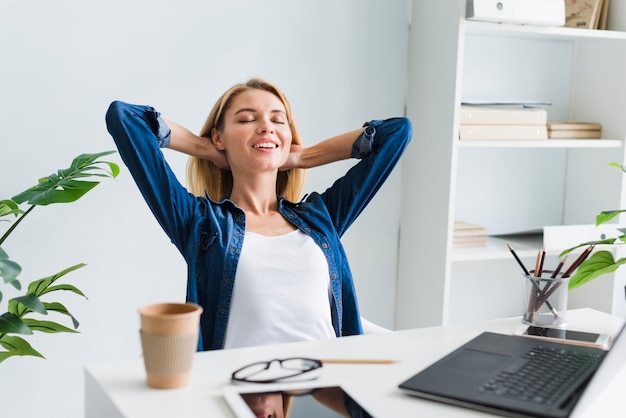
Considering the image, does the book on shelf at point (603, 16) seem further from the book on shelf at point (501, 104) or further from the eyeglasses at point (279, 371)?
the eyeglasses at point (279, 371)

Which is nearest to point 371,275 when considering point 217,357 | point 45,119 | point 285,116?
point 285,116

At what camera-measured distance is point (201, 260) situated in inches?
69.3

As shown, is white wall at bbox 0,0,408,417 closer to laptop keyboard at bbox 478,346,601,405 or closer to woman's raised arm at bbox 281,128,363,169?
woman's raised arm at bbox 281,128,363,169

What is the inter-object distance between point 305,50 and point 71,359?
1275 mm

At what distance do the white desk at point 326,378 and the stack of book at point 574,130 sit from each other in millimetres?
1500

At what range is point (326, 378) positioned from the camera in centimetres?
112

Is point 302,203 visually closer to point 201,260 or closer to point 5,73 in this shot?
point 201,260

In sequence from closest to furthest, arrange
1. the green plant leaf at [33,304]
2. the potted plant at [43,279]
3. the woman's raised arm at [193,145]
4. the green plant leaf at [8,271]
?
the green plant leaf at [8,271] < the green plant leaf at [33,304] < the potted plant at [43,279] < the woman's raised arm at [193,145]

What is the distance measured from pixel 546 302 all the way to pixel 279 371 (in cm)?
62

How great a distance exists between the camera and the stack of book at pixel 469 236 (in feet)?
8.96

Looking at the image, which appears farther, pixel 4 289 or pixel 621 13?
pixel 621 13

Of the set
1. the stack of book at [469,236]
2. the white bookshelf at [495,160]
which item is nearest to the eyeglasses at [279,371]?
the white bookshelf at [495,160]

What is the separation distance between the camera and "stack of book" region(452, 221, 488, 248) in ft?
8.96

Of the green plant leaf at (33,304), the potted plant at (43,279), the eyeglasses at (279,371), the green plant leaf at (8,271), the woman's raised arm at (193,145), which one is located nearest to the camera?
the eyeglasses at (279,371)
